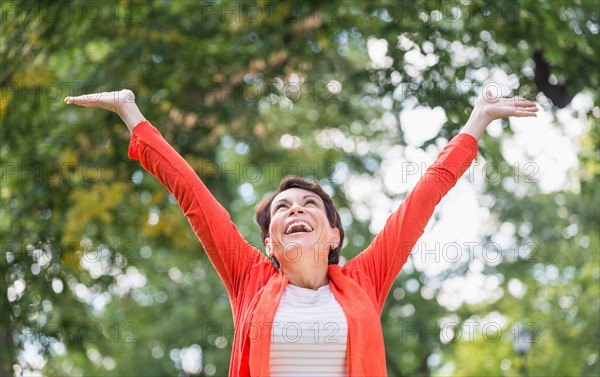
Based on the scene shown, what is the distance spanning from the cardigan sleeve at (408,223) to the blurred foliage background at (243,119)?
3.04 meters

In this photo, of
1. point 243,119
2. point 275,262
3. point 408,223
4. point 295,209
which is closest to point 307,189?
point 295,209

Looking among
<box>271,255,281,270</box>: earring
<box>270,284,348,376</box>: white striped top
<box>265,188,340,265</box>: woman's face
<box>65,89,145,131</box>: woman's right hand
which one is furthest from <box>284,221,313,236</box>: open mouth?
<box>65,89,145,131</box>: woman's right hand

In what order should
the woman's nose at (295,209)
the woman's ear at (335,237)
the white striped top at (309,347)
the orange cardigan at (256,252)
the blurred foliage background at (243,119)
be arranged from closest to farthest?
the white striped top at (309,347)
the orange cardigan at (256,252)
the woman's nose at (295,209)
the woman's ear at (335,237)
the blurred foliage background at (243,119)

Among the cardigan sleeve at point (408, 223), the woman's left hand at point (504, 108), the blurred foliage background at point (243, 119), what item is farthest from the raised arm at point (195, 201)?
the blurred foliage background at point (243, 119)

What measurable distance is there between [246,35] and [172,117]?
3.70ft

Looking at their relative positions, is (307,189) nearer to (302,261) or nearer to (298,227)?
(298,227)

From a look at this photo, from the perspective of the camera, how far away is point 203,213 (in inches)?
128

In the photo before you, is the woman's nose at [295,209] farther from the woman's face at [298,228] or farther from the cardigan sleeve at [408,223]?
the cardigan sleeve at [408,223]

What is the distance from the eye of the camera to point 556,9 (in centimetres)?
611

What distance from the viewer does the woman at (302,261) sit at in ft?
9.86

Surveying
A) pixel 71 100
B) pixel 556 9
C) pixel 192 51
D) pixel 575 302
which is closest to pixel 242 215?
pixel 575 302

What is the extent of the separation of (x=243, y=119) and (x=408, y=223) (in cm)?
677

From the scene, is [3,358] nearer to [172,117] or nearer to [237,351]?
[172,117]

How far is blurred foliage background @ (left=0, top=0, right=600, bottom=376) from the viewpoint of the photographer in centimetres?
685
